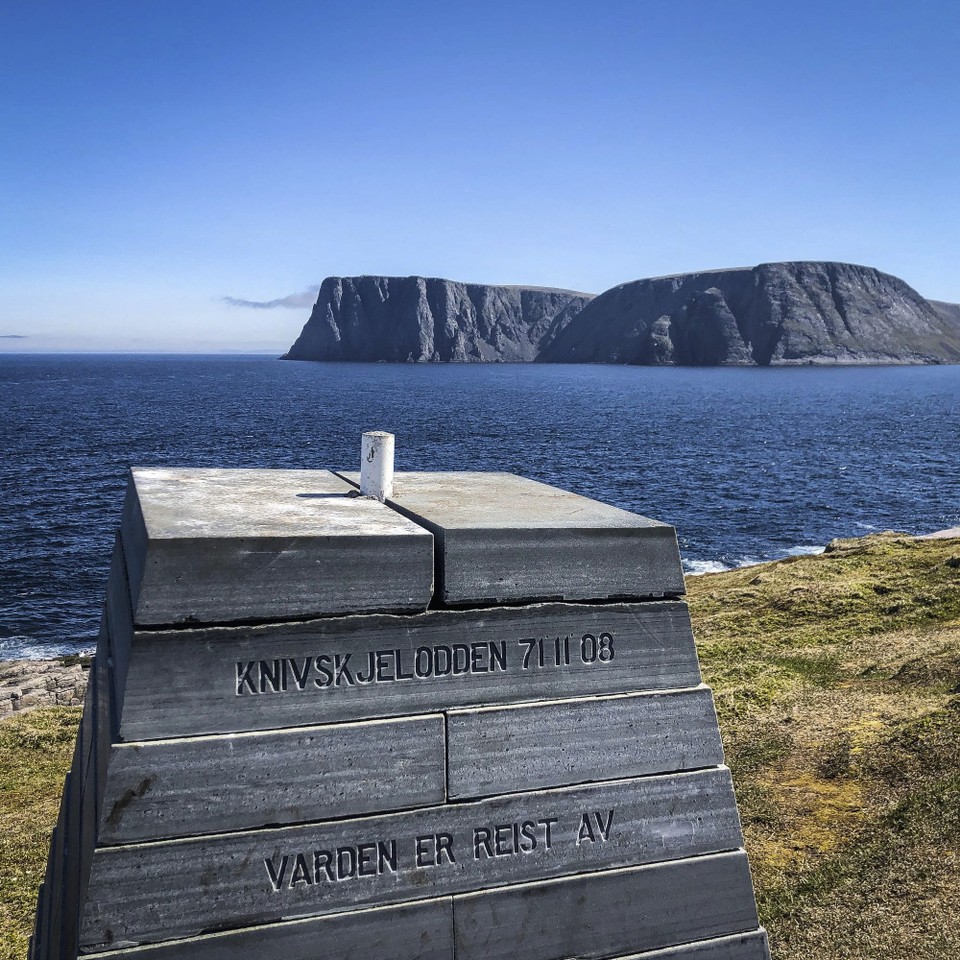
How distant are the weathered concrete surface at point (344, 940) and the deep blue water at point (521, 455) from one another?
19.3 m

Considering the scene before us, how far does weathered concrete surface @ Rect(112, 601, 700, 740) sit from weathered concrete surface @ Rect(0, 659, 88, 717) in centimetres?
1160

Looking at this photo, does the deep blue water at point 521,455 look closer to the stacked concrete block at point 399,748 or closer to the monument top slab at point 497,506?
the monument top slab at point 497,506

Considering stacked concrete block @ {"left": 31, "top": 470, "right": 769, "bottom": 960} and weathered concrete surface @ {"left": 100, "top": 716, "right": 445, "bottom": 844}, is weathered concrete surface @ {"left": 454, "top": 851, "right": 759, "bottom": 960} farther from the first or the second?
weathered concrete surface @ {"left": 100, "top": 716, "right": 445, "bottom": 844}

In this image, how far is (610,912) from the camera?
378 cm

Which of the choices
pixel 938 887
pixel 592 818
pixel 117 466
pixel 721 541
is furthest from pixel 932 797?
pixel 117 466

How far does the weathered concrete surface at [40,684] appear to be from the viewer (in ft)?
48.8

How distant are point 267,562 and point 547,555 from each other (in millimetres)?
1065

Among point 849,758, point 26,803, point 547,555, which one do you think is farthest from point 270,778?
point 26,803

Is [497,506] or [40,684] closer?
[497,506]

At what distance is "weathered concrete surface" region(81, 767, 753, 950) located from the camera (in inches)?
128

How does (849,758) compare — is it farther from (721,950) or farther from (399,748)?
(399,748)

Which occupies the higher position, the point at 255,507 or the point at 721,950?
the point at 255,507

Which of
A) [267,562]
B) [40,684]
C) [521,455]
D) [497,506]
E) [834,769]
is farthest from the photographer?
[521,455]

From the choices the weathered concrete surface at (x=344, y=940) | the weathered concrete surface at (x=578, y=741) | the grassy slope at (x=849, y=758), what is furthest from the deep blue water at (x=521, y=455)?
the weathered concrete surface at (x=578, y=741)
